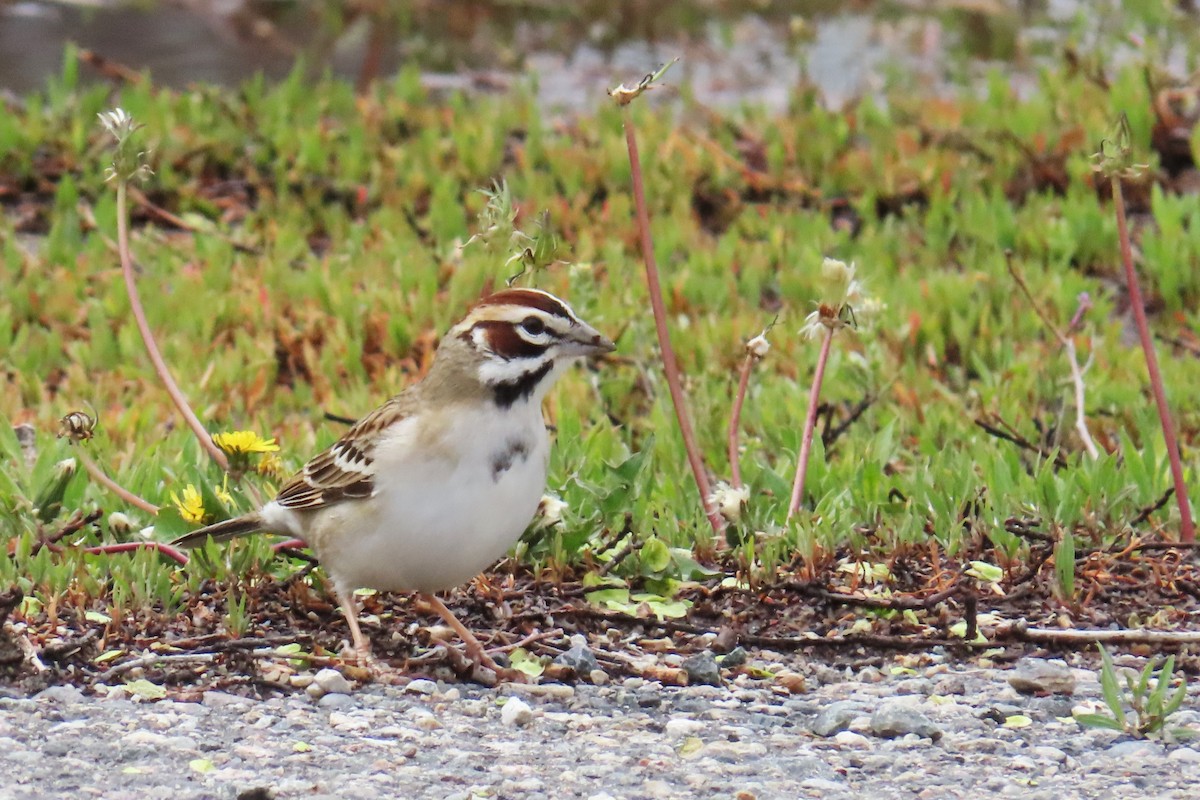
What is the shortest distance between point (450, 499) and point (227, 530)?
89cm

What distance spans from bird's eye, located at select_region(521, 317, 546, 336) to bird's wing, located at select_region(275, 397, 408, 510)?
0.39 m

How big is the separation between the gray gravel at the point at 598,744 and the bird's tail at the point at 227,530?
72cm

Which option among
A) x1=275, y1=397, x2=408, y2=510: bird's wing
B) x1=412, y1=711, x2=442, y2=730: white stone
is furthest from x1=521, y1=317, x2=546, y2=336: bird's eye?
x1=412, y1=711, x2=442, y2=730: white stone

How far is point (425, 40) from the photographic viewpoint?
45.0ft

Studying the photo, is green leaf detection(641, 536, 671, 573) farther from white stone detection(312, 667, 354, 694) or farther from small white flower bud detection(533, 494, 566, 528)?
white stone detection(312, 667, 354, 694)

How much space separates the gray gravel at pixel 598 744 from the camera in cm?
377

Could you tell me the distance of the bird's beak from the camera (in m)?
4.48

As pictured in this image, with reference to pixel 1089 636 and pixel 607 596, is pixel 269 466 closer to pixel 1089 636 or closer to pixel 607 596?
pixel 607 596

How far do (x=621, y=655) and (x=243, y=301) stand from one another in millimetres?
3612

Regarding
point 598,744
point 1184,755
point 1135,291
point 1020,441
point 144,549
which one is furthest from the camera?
point 1020,441

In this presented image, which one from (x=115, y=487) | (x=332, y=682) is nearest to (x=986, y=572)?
(x=332, y=682)

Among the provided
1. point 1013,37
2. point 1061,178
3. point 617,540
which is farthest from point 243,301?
point 1013,37

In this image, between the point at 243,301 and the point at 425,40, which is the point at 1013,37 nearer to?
the point at 425,40

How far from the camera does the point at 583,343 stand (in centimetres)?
449
